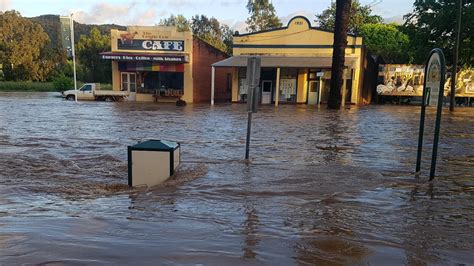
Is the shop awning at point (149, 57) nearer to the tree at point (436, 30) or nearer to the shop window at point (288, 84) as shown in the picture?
the shop window at point (288, 84)

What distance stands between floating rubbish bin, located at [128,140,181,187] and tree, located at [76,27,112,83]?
210ft

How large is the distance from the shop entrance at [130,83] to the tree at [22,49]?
44.9 metres

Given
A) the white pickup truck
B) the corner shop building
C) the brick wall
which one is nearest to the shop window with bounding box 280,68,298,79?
the corner shop building

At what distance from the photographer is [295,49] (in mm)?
35906

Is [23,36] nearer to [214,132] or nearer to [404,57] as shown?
[404,57]

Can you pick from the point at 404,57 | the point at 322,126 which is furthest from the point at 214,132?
the point at 404,57

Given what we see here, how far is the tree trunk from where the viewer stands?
27.5 meters

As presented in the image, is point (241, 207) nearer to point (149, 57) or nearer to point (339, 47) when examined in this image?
point (339, 47)

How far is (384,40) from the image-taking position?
53875 millimetres

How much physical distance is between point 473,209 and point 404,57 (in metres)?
41.4

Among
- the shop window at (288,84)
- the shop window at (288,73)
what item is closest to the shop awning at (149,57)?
the shop window at (288,73)

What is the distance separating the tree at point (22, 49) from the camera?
75.8 meters

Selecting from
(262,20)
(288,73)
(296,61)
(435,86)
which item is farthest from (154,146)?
(262,20)

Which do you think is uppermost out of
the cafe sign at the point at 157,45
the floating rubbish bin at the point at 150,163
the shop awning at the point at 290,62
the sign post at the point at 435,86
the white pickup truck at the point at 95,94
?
the cafe sign at the point at 157,45
